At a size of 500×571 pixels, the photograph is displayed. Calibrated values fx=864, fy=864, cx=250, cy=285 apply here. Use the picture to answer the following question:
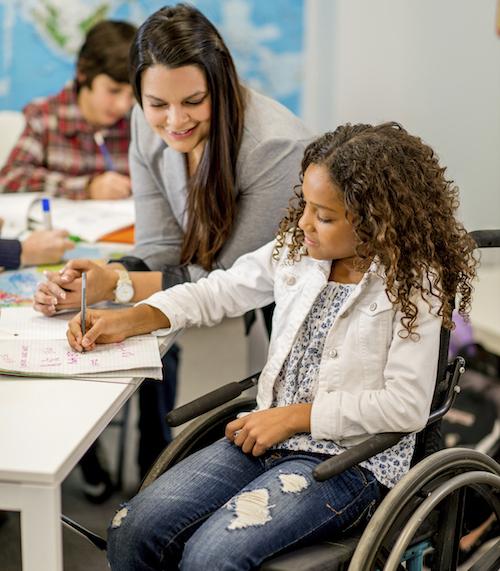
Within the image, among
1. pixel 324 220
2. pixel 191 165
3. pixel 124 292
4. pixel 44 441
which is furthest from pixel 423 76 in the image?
pixel 44 441

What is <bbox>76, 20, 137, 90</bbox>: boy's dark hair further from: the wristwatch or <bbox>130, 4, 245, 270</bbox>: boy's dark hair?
the wristwatch

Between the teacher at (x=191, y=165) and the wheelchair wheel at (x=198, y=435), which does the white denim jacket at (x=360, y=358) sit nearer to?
the wheelchair wheel at (x=198, y=435)

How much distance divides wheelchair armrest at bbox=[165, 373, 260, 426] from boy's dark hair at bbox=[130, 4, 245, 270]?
0.42 metres

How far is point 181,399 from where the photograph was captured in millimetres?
2359

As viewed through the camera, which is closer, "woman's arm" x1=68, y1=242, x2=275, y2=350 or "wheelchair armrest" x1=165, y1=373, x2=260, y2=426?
"wheelchair armrest" x1=165, y1=373, x2=260, y2=426

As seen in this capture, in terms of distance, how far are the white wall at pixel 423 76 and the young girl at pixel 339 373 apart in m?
1.58

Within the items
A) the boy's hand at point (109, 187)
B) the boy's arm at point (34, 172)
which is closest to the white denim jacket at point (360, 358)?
the boy's hand at point (109, 187)

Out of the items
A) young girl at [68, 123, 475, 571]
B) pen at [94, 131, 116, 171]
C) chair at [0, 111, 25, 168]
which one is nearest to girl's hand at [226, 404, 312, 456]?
young girl at [68, 123, 475, 571]

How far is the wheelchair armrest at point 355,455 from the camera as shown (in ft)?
3.63

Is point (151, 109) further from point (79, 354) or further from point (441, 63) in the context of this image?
point (441, 63)

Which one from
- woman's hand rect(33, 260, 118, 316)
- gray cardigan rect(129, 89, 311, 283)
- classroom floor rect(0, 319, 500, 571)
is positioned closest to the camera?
→ woman's hand rect(33, 260, 118, 316)

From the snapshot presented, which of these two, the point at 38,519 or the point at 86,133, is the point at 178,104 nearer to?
the point at 38,519

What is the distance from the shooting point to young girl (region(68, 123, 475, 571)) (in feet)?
3.93

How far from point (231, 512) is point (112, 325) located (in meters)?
0.38
